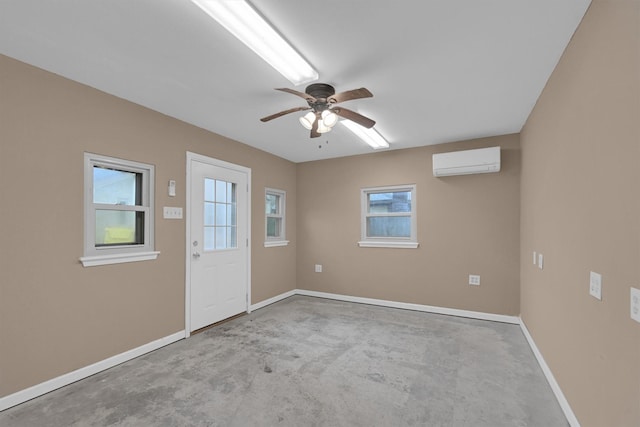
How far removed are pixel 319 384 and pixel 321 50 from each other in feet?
8.37

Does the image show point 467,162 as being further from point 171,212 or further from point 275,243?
point 171,212

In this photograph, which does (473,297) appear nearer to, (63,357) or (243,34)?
(243,34)

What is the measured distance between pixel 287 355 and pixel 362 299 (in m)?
2.21

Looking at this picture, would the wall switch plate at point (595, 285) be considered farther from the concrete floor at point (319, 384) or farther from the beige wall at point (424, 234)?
the beige wall at point (424, 234)

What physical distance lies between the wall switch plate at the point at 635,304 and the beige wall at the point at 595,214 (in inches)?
1.3

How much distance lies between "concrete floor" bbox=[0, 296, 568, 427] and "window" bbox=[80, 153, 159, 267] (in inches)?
40.8

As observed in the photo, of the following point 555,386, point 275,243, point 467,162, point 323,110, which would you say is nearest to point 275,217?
point 275,243

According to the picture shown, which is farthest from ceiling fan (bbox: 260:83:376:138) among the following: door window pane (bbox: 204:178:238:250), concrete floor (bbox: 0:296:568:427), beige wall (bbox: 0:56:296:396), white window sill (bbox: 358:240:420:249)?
white window sill (bbox: 358:240:420:249)

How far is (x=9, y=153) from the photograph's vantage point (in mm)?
2160

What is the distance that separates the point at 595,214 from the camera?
63.0 inches

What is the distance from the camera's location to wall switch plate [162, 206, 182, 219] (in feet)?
10.7

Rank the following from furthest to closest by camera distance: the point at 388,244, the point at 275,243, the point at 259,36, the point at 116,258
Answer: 1. the point at 275,243
2. the point at 388,244
3. the point at 116,258
4. the point at 259,36

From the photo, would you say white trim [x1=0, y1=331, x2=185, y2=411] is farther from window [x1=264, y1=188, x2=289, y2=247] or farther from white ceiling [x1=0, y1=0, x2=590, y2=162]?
white ceiling [x1=0, y1=0, x2=590, y2=162]

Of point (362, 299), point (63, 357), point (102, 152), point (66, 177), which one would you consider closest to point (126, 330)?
point (63, 357)
